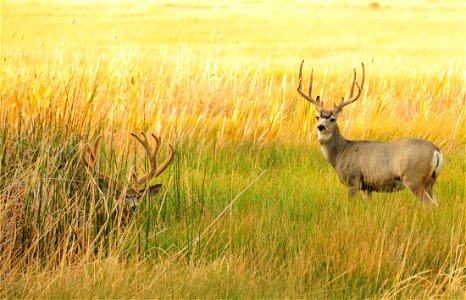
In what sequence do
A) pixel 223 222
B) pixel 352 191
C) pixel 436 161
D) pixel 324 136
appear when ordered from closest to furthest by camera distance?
1. pixel 223 222
2. pixel 436 161
3. pixel 352 191
4. pixel 324 136

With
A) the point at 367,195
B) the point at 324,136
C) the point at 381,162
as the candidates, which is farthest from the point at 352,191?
the point at 324,136

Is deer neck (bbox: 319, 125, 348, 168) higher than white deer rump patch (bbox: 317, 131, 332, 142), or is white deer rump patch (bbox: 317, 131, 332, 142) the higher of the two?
white deer rump patch (bbox: 317, 131, 332, 142)

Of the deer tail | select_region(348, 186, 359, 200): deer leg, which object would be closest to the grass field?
select_region(348, 186, 359, 200): deer leg

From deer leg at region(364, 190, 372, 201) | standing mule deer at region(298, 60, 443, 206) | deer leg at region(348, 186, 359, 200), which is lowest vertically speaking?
deer leg at region(364, 190, 372, 201)

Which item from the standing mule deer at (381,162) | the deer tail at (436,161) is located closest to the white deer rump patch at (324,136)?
the standing mule deer at (381,162)

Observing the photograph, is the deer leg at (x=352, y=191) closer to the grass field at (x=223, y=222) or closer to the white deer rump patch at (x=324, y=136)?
the grass field at (x=223, y=222)

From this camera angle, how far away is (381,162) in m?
6.40

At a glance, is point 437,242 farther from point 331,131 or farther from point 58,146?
point 58,146

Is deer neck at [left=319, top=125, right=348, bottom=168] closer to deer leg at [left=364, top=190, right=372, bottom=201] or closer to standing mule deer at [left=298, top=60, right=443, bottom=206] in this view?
standing mule deer at [left=298, top=60, right=443, bottom=206]

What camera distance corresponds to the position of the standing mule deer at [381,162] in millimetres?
6113

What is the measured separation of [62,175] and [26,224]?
448 millimetres

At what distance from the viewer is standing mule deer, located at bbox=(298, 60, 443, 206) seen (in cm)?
611

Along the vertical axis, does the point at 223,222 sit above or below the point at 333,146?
below

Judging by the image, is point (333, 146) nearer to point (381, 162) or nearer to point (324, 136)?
point (324, 136)
